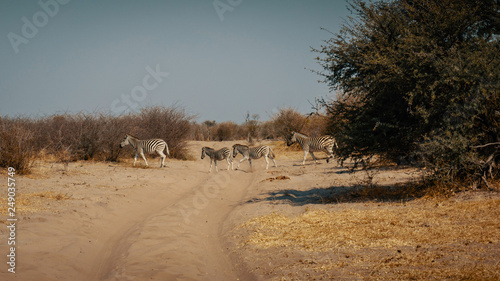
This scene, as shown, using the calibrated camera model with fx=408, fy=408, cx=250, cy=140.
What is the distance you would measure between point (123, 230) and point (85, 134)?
45.0ft

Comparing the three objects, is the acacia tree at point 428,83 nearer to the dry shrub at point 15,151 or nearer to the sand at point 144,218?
the sand at point 144,218

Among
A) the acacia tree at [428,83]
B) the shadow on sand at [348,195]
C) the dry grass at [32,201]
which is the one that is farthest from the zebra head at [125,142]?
the acacia tree at [428,83]

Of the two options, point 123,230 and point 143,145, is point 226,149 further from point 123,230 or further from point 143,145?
point 123,230

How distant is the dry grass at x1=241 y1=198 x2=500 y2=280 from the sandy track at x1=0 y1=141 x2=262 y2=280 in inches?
44.1

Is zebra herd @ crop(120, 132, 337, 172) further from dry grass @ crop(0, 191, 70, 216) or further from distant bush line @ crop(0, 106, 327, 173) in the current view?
dry grass @ crop(0, 191, 70, 216)

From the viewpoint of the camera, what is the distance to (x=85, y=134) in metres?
21.8

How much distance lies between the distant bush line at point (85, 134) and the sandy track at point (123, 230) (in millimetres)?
1431

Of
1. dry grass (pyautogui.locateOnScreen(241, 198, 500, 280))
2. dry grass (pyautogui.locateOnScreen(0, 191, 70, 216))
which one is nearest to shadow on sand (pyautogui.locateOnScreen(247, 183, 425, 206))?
dry grass (pyautogui.locateOnScreen(241, 198, 500, 280))

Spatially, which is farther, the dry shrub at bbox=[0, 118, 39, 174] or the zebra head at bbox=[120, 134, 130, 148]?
the zebra head at bbox=[120, 134, 130, 148]

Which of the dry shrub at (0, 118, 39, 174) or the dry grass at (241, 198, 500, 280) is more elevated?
the dry shrub at (0, 118, 39, 174)

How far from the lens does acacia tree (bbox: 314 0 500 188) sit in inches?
369

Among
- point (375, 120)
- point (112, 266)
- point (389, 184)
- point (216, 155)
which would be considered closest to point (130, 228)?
point (112, 266)

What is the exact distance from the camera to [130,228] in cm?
979

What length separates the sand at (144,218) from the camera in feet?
21.9
